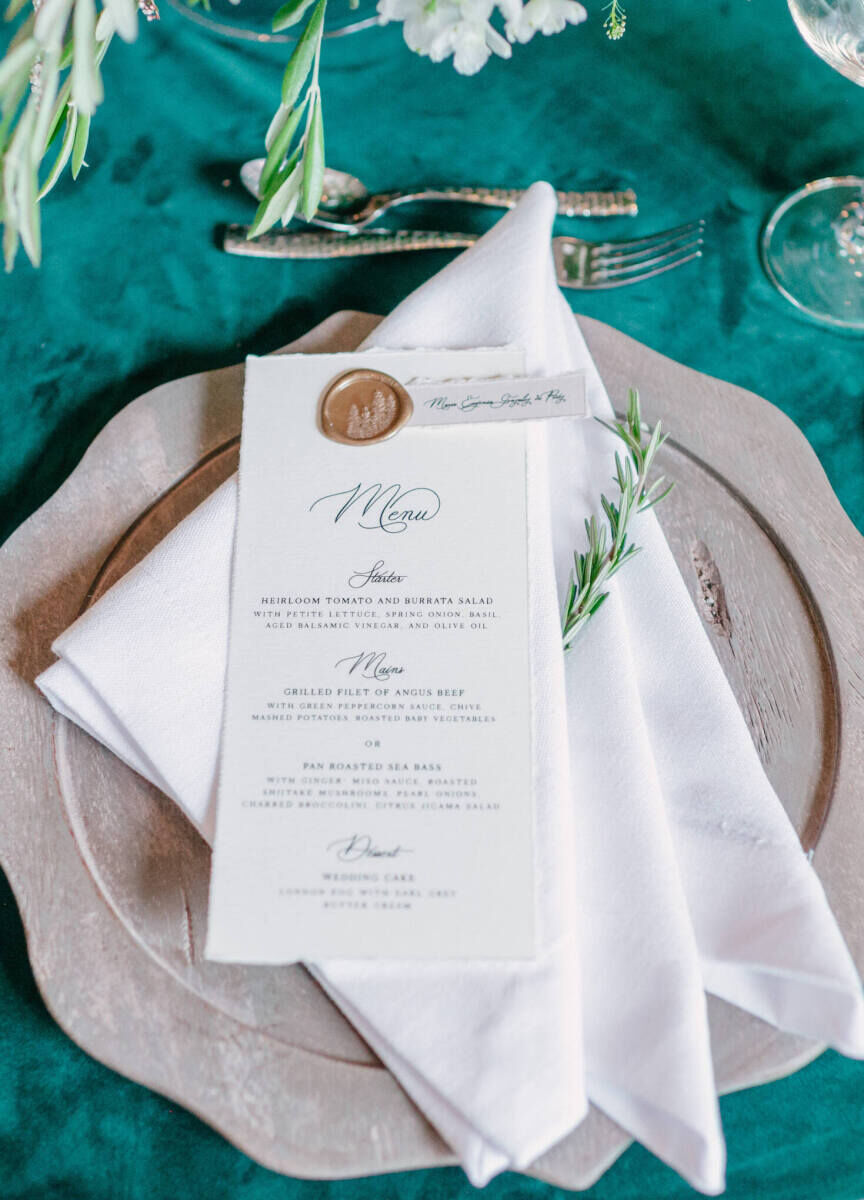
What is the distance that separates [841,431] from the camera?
28.3 inches

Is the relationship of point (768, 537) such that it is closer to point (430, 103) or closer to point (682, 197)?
point (682, 197)

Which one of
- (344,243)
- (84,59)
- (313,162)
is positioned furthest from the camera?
(344,243)

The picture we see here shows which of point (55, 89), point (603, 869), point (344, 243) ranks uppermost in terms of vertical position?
point (55, 89)

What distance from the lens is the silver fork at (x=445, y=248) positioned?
74cm

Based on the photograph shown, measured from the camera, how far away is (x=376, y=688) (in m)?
0.53

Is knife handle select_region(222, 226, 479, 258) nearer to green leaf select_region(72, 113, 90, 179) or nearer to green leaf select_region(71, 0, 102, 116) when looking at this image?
green leaf select_region(72, 113, 90, 179)

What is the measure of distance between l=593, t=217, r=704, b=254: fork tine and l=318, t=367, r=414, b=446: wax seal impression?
0.25m

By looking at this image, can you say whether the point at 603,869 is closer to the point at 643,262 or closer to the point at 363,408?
the point at 363,408

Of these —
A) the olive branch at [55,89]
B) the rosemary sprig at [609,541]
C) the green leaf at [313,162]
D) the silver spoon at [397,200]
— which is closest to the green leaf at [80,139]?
the olive branch at [55,89]

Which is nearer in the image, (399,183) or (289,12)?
(289,12)

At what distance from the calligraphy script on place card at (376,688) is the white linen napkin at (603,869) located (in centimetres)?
2

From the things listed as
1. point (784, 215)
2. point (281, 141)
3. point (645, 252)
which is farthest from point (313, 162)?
point (784, 215)

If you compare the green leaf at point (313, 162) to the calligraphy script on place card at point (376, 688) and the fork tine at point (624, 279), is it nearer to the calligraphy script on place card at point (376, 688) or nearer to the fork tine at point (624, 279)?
the calligraphy script on place card at point (376, 688)

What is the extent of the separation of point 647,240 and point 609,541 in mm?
311
